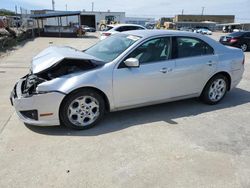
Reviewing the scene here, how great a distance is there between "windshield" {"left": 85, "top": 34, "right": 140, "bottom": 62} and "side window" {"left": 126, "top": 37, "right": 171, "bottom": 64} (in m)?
0.19

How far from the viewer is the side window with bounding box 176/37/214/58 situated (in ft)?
15.2

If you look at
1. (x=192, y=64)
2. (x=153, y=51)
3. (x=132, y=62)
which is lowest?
(x=192, y=64)

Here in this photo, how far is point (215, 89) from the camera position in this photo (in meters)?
5.19

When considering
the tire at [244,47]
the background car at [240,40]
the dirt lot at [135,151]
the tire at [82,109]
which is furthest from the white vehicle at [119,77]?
the tire at [244,47]

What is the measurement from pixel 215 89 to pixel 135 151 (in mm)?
2668

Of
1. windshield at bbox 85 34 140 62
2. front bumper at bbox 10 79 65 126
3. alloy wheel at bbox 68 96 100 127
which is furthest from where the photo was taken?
windshield at bbox 85 34 140 62

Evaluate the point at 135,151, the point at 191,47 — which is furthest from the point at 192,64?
the point at 135,151

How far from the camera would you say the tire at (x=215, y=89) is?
5.07 metres

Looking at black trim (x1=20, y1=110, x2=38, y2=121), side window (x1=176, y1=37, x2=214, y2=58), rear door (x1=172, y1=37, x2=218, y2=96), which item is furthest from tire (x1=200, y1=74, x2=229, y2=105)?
black trim (x1=20, y1=110, x2=38, y2=121)

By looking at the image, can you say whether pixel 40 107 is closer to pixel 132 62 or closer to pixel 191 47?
pixel 132 62

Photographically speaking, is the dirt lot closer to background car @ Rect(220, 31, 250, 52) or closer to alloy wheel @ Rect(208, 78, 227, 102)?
alloy wheel @ Rect(208, 78, 227, 102)

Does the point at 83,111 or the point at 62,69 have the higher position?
the point at 62,69

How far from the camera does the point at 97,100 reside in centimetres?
394

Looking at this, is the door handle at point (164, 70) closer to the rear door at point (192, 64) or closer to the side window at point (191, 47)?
the rear door at point (192, 64)
